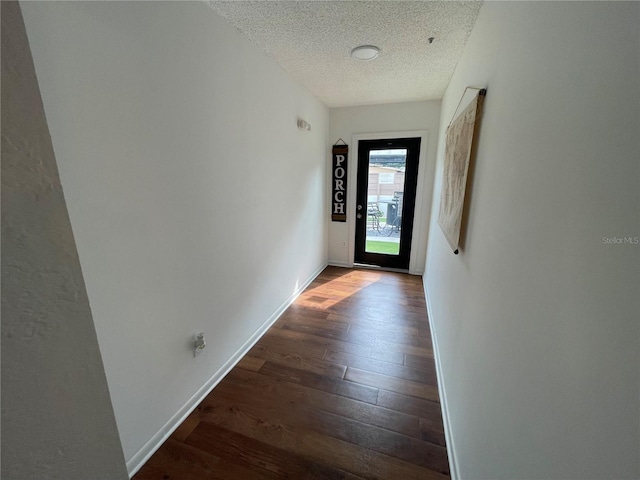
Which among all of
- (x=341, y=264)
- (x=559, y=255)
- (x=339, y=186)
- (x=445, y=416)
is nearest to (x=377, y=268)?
(x=341, y=264)

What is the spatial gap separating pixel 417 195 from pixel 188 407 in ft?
11.4

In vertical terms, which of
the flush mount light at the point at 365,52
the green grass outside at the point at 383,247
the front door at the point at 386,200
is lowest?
the green grass outside at the point at 383,247

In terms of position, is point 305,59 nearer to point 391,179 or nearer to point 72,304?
point 391,179

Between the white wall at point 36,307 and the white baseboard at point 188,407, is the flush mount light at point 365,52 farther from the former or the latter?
the white baseboard at point 188,407

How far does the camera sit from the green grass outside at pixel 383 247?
402cm

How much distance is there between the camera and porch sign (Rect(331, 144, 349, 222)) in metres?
3.72

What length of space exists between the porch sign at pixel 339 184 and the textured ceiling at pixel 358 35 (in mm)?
1061

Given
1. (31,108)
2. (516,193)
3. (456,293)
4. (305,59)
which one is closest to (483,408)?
(456,293)

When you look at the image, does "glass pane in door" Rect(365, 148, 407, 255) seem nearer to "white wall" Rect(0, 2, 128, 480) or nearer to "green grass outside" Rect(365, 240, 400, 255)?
"green grass outside" Rect(365, 240, 400, 255)

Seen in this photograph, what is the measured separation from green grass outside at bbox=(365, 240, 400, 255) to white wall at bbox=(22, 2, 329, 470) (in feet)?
7.66

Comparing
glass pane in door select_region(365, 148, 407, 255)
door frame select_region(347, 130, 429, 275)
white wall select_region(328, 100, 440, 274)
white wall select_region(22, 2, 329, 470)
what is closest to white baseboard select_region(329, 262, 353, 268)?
door frame select_region(347, 130, 429, 275)

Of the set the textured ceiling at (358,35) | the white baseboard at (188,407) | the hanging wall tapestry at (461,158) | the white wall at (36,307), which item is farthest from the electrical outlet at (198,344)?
the textured ceiling at (358,35)

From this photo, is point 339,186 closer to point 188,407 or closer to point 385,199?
point 385,199

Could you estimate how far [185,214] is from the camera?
1393mm
